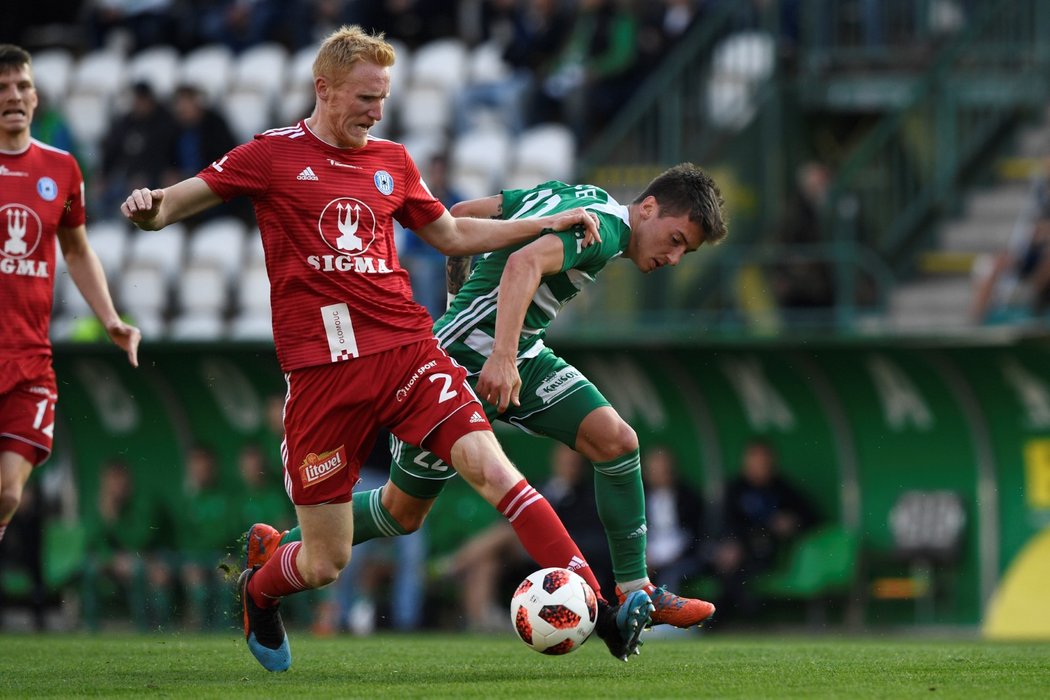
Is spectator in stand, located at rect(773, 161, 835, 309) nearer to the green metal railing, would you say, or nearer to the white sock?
the green metal railing

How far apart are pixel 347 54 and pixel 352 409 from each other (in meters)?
1.36

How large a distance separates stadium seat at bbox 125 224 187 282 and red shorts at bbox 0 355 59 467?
763cm

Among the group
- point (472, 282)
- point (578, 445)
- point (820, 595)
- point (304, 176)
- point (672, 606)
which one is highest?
point (304, 176)

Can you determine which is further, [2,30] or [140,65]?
[2,30]

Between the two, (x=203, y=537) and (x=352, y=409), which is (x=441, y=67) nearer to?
(x=203, y=537)

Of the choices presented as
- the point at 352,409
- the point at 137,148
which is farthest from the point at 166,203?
the point at 137,148

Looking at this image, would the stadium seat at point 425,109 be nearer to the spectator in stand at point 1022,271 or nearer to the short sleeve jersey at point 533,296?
the spectator in stand at point 1022,271

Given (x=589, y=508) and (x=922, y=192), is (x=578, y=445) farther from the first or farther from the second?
(x=922, y=192)

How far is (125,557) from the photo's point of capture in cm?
1439

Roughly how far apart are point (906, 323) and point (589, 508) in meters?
2.90

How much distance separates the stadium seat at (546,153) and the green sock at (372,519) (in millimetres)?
7362

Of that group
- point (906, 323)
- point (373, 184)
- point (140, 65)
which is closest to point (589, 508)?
point (906, 323)

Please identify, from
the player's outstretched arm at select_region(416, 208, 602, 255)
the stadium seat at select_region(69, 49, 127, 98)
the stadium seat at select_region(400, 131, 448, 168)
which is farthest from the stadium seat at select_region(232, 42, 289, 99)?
the player's outstretched arm at select_region(416, 208, 602, 255)

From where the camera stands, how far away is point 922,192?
1490cm
